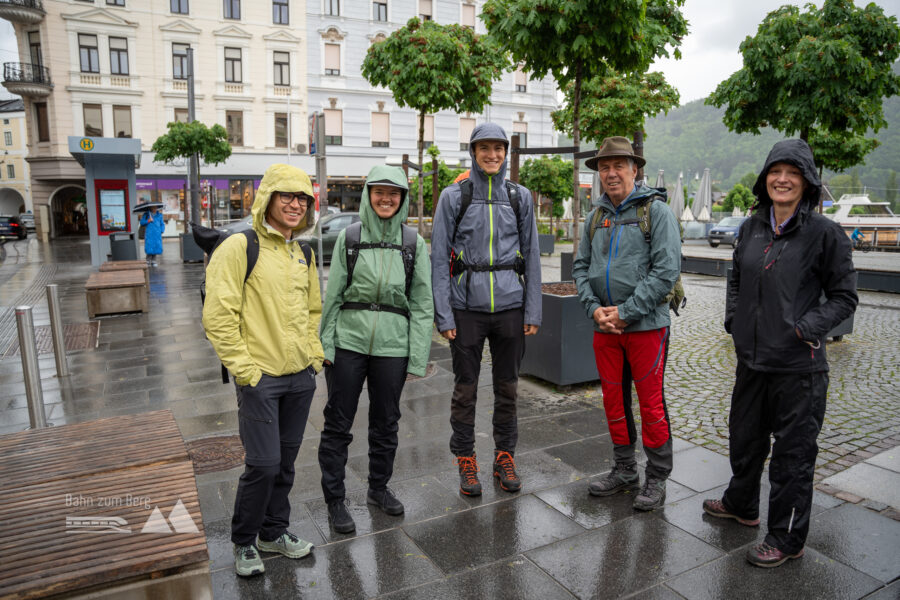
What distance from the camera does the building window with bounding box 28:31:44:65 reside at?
101 ft

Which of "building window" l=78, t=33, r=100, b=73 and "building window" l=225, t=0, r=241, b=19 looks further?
"building window" l=225, t=0, r=241, b=19

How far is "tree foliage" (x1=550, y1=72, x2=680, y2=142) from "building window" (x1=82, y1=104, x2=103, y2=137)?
2648cm

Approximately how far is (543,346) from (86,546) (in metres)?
4.53

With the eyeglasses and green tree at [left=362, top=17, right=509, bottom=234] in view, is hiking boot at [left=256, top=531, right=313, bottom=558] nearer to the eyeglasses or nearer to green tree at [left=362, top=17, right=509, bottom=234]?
the eyeglasses

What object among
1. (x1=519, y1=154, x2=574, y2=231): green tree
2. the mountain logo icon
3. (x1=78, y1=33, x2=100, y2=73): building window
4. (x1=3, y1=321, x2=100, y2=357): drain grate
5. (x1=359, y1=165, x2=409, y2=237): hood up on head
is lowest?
(x1=3, y1=321, x2=100, y2=357): drain grate

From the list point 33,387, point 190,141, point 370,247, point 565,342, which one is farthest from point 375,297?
point 190,141

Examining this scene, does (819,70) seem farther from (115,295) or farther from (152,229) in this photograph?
(152,229)

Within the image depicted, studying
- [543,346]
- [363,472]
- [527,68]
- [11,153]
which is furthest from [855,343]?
[11,153]

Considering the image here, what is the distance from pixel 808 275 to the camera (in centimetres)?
305

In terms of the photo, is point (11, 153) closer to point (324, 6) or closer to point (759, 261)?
point (324, 6)

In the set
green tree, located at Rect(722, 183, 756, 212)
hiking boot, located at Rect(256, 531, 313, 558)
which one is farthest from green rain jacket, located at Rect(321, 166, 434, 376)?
green tree, located at Rect(722, 183, 756, 212)

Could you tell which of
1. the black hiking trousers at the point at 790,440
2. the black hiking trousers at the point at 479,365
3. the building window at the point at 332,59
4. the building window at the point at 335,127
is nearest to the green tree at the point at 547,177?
the building window at the point at 335,127

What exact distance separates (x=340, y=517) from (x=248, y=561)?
1.89 feet

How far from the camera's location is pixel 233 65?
3350 cm
